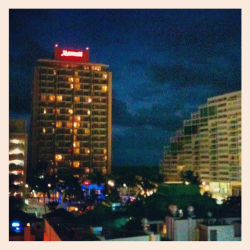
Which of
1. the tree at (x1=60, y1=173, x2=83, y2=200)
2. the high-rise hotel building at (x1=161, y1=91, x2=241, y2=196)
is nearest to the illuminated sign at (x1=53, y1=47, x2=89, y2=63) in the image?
the high-rise hotel building at (x1=161, y1=91, x2=241, y2=196)

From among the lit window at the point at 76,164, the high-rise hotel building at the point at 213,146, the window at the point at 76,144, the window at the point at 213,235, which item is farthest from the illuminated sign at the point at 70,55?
the window at the point at 213,235

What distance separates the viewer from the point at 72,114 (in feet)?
92.1

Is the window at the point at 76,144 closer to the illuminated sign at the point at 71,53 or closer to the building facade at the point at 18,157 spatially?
the illuminated sign at the point at 71,53

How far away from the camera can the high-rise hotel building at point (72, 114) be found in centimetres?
2694

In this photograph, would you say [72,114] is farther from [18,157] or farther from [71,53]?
[18,157]

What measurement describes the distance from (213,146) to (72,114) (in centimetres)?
1168

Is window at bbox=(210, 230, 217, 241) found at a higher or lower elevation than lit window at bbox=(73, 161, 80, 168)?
higher

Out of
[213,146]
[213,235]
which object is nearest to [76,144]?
[213,146]

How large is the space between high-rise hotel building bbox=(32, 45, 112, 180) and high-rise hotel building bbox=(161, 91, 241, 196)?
834 cm

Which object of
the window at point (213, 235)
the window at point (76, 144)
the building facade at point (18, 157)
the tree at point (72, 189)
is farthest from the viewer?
the window at point (76, 144)

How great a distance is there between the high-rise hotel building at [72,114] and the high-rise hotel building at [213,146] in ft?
27.4

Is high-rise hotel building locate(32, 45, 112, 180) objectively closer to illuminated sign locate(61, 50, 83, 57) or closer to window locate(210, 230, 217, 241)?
illuminated sign locate(61, 50, 83, 57)

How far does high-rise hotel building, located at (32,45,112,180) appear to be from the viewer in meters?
26.9
